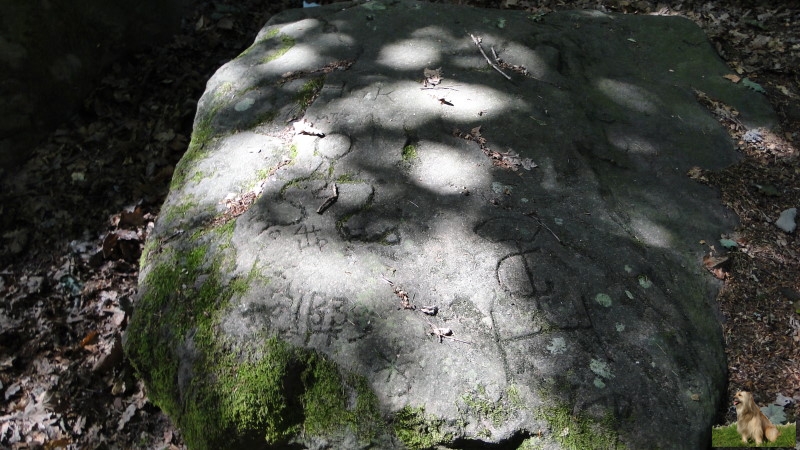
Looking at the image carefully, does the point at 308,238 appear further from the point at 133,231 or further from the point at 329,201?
the point at 133,231

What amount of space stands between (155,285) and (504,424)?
1646 millimetres

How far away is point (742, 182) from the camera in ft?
11.4

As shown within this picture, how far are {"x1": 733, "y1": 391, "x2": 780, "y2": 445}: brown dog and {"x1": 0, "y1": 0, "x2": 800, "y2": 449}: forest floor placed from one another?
2.5 inches

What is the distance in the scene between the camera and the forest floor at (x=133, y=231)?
299 cm

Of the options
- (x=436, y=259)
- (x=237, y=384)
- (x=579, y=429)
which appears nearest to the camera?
(x=579, y=429)

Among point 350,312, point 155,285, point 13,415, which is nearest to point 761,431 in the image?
point 350,312

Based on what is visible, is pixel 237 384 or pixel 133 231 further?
pixel 133 231

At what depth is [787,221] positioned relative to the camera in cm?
333

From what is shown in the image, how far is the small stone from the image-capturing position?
10.9 ft

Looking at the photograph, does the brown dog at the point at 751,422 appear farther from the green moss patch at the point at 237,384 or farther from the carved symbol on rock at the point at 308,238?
the carved symbol on rock at the point at 308,238

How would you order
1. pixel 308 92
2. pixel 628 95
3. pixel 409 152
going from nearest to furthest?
1. pixel 409 152
2. pixel 308 92
3. pixel 628 95

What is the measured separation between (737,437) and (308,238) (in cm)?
193

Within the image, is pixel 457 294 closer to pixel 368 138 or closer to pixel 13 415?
pixel 368 138

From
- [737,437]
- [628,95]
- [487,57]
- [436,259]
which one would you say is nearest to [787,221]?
[628,95]
